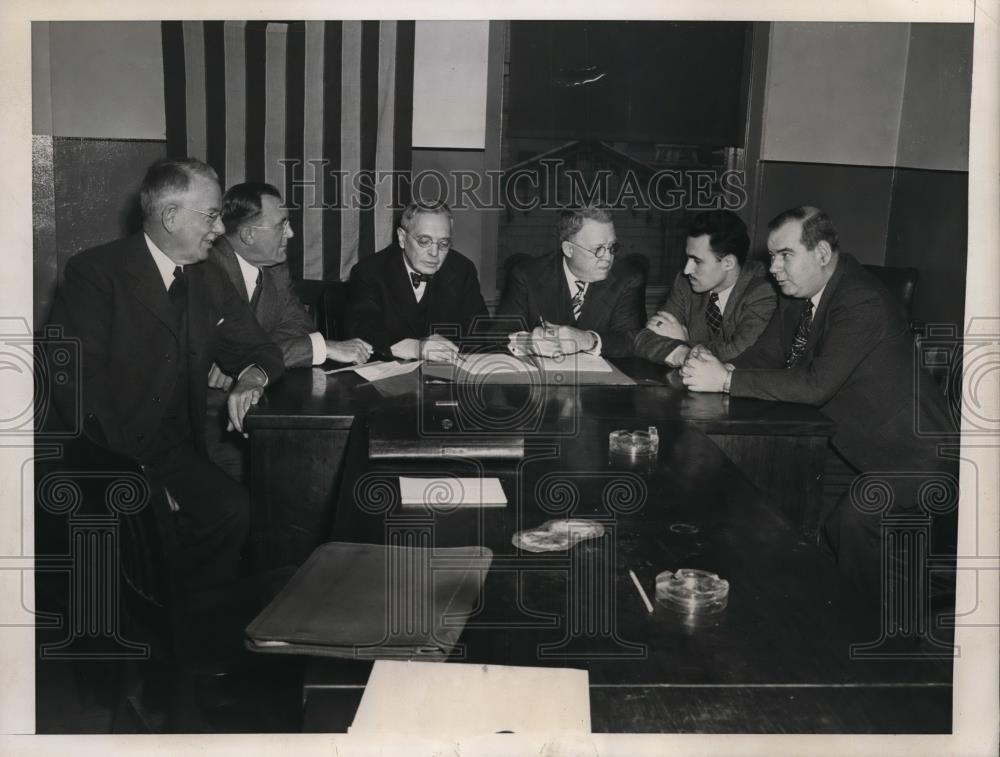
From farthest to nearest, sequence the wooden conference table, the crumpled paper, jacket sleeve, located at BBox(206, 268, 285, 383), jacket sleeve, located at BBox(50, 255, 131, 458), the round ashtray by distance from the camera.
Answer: jacket sleeve, located at BBox(206, 268, 285, 383) < jacket sleeve, located at BBox(50, 255, 131, 458) < the crumpled paper < the round ashtray < the wooden conference table

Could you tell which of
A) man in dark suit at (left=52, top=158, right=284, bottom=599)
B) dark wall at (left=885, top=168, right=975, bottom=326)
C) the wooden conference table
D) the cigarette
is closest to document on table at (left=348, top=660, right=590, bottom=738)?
the wooden conference table

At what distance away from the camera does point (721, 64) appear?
4.96 metres

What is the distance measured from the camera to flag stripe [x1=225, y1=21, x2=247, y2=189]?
4227 millimetres

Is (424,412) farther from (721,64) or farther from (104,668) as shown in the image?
(721,64)

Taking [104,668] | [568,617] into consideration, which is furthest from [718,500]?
[104,668]

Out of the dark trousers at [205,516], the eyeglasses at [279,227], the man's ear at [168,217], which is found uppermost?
the eyeglasses at [279,227]

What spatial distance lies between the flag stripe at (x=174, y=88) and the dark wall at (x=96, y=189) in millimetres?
140

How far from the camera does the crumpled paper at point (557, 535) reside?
4.90ft

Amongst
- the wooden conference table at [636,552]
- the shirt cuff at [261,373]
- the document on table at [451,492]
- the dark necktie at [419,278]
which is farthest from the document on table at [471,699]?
the dark necktie at [419,278]

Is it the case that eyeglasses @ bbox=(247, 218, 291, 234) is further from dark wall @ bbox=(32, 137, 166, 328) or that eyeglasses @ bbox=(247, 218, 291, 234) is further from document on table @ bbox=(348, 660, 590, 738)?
document on table @ bbox=(348, 660, 590, 738)

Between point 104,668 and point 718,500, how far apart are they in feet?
4.01

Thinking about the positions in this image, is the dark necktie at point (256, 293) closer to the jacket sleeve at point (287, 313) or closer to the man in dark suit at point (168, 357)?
the jacket sleeve at point (287, 313)

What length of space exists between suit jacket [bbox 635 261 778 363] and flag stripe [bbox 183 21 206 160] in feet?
7.70

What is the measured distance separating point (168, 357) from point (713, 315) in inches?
81.5
